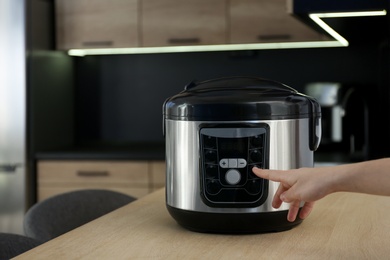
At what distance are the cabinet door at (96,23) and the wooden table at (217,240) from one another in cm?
234

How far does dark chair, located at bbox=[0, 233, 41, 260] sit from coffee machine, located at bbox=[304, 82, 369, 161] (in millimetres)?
2328

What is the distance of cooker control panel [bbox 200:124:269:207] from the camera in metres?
1.28

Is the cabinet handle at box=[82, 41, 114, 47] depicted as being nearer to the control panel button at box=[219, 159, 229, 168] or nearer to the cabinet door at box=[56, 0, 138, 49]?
the cabinet door at box=[56, 0, 138, 49]

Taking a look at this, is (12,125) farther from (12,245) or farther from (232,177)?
(232,177)

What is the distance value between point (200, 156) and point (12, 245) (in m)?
0.39

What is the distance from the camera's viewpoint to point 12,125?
3605 millimetres

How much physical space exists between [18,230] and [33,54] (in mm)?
869

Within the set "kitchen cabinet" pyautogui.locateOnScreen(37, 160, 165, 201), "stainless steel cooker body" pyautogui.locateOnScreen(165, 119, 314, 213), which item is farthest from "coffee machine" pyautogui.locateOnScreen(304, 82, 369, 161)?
"stainless steel cooker body" pyautogui.locateOnScreen(165, 119, 314, 213)

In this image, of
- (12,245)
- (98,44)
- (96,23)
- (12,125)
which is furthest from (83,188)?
(12,245)

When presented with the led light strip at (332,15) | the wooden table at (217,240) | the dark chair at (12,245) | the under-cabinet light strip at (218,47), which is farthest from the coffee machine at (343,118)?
the dark chair at (12,245)

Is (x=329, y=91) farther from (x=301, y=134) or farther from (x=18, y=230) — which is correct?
(x=301, y=134)

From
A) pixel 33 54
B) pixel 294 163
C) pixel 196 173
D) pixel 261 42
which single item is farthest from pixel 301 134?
pixel 33 54

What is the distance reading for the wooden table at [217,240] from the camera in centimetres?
111

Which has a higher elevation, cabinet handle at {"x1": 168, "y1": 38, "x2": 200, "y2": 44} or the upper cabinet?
the upper cabinet
